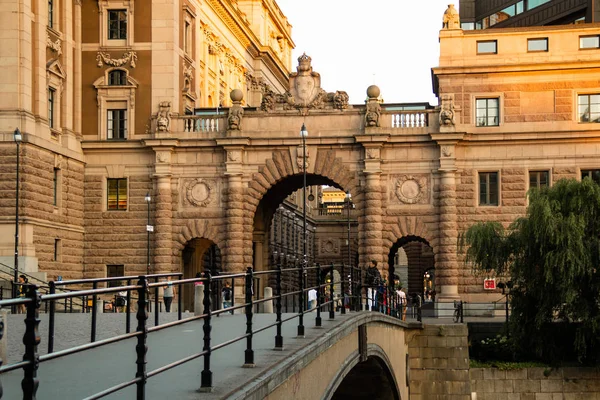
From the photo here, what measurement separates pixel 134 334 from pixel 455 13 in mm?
47451

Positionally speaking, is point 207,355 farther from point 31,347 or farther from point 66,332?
point 66,332

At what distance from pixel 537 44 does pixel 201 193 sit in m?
18.5

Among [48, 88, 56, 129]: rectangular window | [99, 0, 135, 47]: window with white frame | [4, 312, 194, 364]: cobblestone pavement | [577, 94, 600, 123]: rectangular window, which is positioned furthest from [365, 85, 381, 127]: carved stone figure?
[4, 312, 194, 364]: cobblestone pavement

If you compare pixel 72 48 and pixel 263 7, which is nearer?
pixel 72 48

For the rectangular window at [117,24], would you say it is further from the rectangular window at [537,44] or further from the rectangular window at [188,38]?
the rectangular window at [537,44]

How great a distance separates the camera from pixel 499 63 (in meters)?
50.8

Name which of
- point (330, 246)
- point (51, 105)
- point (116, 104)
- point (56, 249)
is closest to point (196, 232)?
point (56, 249)

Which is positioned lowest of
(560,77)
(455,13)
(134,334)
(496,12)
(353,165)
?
(134,334)

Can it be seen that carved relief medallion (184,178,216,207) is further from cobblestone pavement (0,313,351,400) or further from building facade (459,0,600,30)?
cobblestone pavement (0,313,351,400)

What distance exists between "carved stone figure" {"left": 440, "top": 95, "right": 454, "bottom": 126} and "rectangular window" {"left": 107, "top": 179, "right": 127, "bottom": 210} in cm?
1652

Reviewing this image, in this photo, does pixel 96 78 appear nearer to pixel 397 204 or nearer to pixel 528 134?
pixel 397 204

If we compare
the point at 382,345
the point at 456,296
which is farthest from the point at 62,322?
the point at 456,296

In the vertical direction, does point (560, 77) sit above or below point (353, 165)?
above

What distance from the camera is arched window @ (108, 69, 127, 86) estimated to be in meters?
52.6
